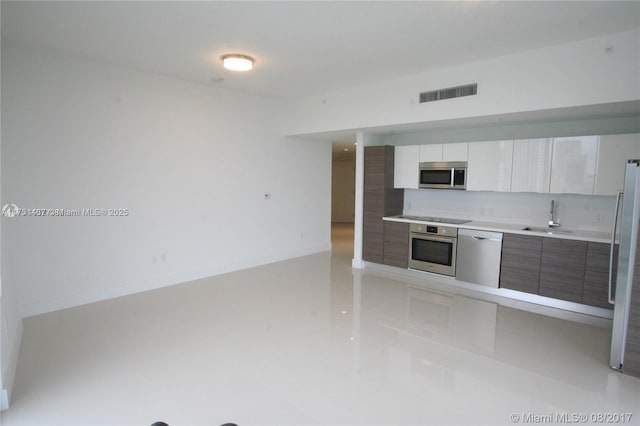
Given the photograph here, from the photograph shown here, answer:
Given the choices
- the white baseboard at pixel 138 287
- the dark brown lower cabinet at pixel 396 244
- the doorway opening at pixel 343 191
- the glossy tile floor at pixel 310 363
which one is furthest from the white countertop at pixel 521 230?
the doorway opening at pixel 343 191

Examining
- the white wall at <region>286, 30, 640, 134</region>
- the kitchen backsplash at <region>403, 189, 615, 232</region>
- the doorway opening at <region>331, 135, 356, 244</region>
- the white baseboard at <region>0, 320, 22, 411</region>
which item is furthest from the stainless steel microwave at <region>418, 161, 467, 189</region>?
the doorway opening at <region>331, 135, 356, 244</region>

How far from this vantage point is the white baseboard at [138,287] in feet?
13.2

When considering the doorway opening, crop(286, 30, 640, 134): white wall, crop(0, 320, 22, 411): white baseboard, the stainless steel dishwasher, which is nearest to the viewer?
crop(0, 320, 22, 411): white baseboard

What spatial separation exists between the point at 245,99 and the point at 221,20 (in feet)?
9.21

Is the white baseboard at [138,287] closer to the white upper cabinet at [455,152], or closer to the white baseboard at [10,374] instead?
the white baseboard at [10,374]

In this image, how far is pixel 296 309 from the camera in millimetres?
4238

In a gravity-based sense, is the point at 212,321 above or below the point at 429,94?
below

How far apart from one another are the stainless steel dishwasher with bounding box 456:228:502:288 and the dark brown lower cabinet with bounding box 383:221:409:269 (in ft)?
2.72

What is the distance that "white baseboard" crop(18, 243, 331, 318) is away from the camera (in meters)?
4.02

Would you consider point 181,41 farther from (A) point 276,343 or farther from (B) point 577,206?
(B) point 577,206

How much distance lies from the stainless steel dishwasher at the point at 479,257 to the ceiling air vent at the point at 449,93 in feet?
5.94

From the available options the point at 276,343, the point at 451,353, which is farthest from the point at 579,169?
the point at 276,343

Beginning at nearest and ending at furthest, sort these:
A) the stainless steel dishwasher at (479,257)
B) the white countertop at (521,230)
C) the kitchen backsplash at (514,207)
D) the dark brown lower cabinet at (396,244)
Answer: the white countertop at (521,230) → the kitchen backsplash at (514,207) → the stainless steel dishwasher at (479,257) → the dark brown lower cabinet at (396,244)

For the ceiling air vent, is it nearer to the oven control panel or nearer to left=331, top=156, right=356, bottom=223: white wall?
the oven control panel
